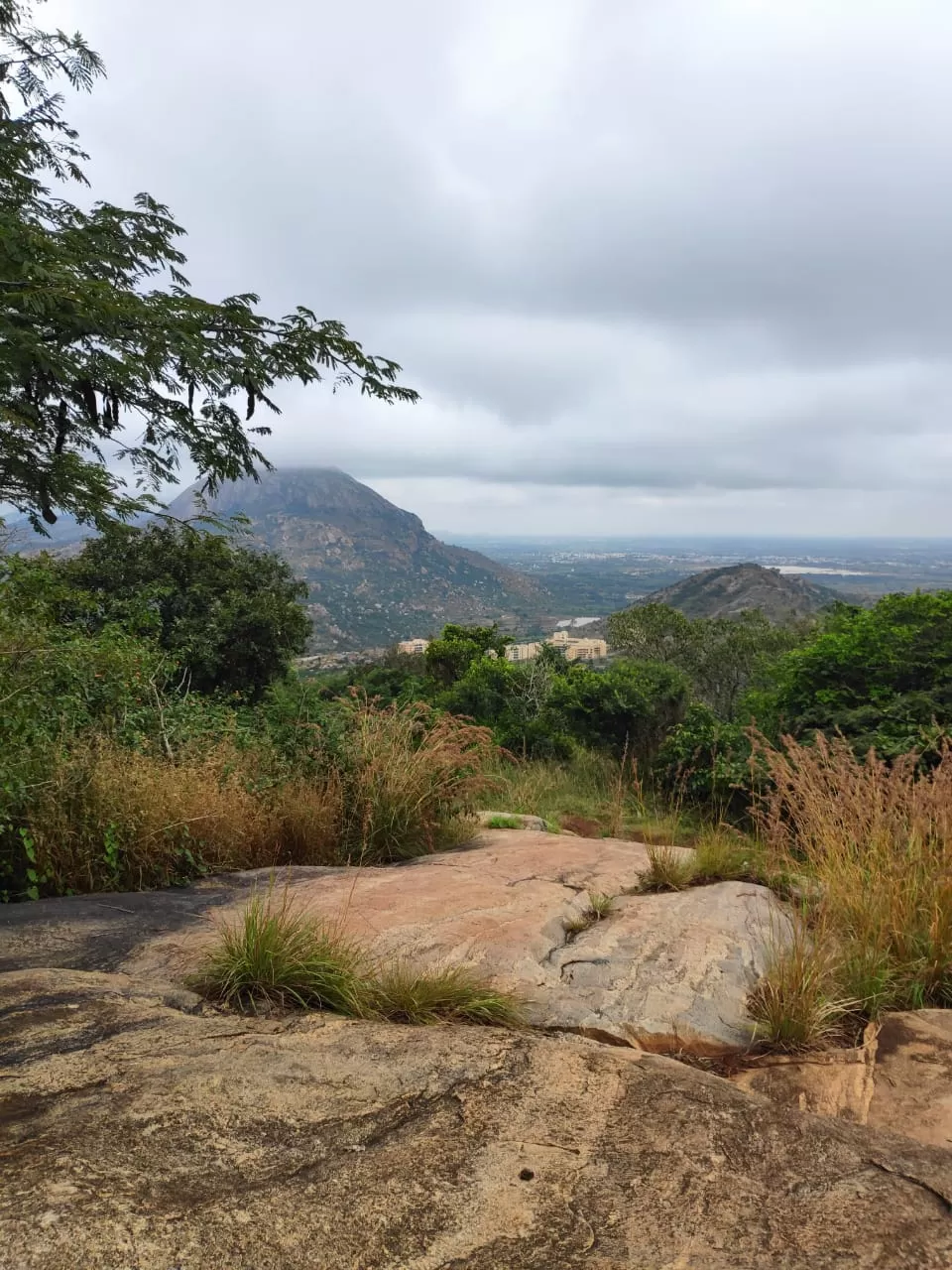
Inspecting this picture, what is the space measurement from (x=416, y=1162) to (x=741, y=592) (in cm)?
8114

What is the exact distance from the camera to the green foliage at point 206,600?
13625mm

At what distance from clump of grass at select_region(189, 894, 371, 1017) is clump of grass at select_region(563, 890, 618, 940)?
129 cm

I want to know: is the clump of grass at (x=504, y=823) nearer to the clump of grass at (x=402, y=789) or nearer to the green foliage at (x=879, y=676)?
the clump of grass at (x=402, y=789)

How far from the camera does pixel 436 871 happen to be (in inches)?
185

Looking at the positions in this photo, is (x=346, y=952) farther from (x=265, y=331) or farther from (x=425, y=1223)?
(x=265, y=331)

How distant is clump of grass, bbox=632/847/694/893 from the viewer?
14.3ft

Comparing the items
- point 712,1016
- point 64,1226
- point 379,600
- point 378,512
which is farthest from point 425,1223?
point 378,512

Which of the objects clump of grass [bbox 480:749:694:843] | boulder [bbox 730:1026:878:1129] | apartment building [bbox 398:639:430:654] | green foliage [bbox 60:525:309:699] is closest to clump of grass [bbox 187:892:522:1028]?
boulder [bbox 730:1026:878:1129]

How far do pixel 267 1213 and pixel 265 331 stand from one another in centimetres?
714

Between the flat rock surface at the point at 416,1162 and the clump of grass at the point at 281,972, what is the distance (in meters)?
0.38

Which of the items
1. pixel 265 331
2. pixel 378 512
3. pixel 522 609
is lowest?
pixel 522 609

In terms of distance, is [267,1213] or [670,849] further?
[670,849]

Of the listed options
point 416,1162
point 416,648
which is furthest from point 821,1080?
point 416,648

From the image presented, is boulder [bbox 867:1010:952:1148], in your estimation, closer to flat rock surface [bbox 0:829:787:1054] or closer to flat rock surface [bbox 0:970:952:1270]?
flat rock surface [bbox 0:970:952:1270]
